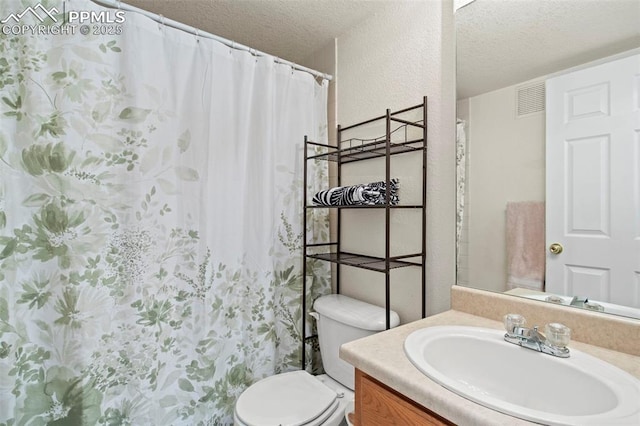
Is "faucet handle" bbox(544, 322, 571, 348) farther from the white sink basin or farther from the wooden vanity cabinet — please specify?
the wooden vanity cabinet

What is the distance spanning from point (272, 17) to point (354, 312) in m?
1.55

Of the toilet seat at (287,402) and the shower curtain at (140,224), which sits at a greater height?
the shower curtain at (140,224)

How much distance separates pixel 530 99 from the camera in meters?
1.05

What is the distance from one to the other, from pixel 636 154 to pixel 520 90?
39 cm

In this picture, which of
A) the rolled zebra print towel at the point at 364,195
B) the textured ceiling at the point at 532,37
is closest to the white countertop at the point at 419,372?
the rolled zebra print towel at the point at 364,195

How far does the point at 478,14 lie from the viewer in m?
1.19

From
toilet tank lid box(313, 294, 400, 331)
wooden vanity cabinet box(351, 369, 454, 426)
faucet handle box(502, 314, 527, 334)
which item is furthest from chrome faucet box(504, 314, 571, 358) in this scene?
toilet tank lid box(313, 294, 400, 331)

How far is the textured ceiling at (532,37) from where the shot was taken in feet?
2.94

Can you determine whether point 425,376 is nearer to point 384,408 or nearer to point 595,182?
point 384,408

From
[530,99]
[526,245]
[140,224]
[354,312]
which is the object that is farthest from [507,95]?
[140,224]

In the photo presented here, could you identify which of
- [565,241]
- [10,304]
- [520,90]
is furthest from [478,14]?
[10,304]

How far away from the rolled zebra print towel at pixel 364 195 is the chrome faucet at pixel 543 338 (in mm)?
640

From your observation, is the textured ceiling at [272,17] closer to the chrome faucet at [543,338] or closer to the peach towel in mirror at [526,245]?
the peach towel in mirror at [526,245]

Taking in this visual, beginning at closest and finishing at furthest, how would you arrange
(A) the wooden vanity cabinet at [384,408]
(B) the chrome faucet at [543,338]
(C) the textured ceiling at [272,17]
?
(A) the wooden vanity cabinet at [384,408] → (B) the chrome faucet at [543,338] → (C) the textured ceiling at [272,17]
